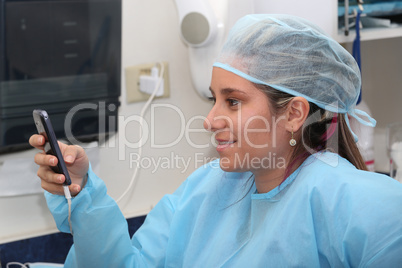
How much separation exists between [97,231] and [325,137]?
492 mm

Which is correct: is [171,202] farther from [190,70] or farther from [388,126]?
[388,126]

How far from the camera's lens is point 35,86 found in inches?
50.4

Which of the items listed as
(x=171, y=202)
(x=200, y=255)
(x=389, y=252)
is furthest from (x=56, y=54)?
(x=389, y=252)

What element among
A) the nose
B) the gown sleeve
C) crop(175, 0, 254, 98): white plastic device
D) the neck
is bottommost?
the gown sleeve

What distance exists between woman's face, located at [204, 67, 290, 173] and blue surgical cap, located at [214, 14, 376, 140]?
0.03 m

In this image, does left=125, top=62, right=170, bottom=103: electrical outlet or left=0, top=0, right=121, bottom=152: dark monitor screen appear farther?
left=125, top=62, right=170, bottom=103: electrical outlet

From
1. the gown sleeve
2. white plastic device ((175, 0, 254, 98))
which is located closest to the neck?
the gown sleeve

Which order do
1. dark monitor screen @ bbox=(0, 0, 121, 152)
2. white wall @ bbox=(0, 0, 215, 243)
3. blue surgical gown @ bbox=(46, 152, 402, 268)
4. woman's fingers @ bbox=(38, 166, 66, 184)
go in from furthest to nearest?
white wall @ bbox=(0, 0, 215, 243) → dark monitor screen @ bbox=(0, 0, 121, 152) → woman's fingers @ bbox=(38, 166, 66, 184) → blue surgical gown @ bbox=(46, 152, 402, 268)

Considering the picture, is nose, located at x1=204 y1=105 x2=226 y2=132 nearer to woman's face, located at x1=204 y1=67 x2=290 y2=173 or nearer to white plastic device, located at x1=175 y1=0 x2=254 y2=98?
woman's face, located at x1=204 y1=67 x2=290 y2=173

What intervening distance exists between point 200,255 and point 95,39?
0.60 m

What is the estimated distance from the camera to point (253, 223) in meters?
1.09

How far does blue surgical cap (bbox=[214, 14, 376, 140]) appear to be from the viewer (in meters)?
0.99

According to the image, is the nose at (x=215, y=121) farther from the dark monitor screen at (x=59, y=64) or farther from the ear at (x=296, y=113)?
the dark monitor screen at (x=59, y=64)

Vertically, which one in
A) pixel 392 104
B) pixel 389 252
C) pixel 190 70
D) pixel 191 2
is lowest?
pixel 389 252
